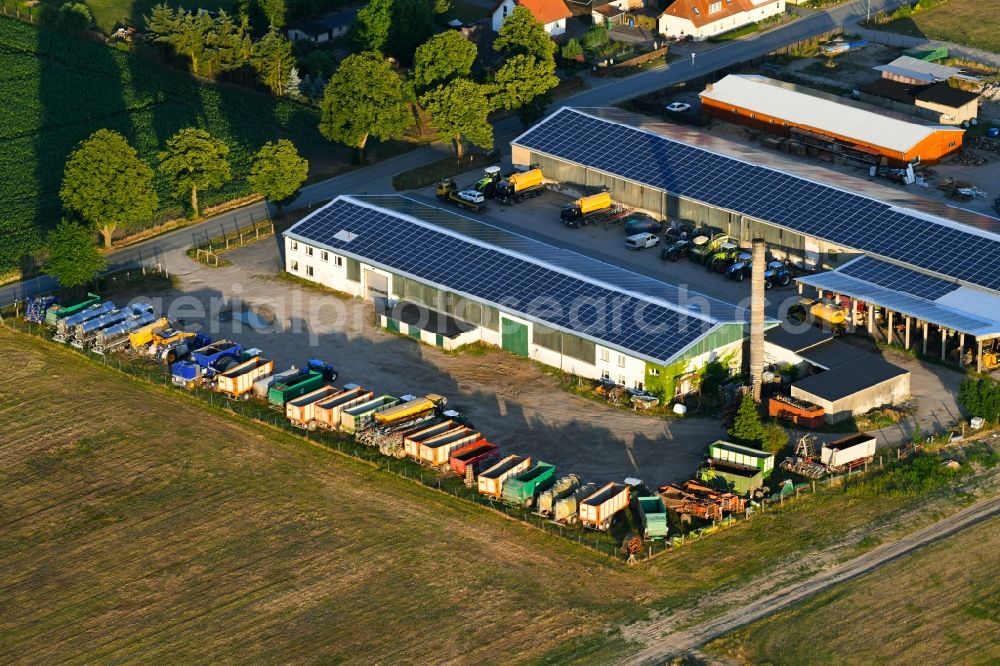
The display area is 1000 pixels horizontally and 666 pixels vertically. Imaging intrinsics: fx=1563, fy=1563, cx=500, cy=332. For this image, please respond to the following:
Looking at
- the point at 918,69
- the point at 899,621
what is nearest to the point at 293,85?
the point at 918,69

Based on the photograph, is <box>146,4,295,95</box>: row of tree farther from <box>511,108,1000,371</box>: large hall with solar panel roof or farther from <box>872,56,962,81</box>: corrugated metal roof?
<box>872,56,962,81</box>: corrugated metal roof

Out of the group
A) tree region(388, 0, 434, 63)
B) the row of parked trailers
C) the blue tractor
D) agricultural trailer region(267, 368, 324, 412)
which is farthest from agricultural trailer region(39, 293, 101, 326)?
tree region(388, 0, 434, 63)

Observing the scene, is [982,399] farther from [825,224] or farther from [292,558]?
[292,558]

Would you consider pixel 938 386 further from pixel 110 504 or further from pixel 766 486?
pixel 110 504

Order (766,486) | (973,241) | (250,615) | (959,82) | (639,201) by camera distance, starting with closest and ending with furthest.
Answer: (250,615)
(766,486)
(973,241)
(639,201)
(959,82)

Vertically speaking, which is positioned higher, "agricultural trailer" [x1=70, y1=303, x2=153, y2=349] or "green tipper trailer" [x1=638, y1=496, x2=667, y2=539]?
"agricultural trailer" [x1=70, y1=303, x2=153, y2=349]

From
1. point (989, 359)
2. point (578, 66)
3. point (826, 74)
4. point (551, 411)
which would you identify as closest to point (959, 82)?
point (826, 74)

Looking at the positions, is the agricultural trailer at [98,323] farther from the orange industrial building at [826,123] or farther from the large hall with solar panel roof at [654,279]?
the orange industrial building at [826,123]

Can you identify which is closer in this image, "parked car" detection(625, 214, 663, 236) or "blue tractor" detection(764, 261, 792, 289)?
"blue tractor" detection(764, 261, 792, 289)
